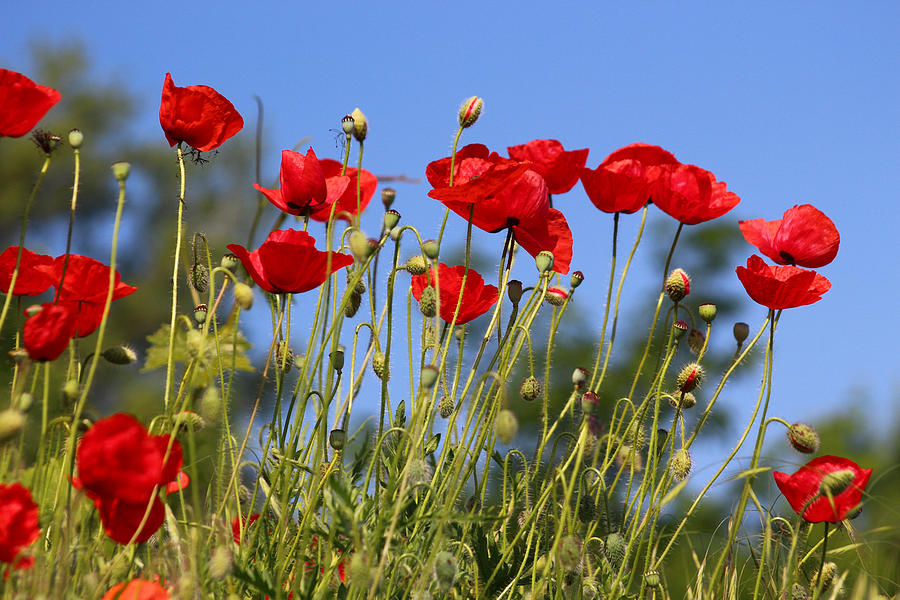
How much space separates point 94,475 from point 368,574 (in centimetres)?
42

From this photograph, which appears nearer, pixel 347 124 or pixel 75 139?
pixel 75 139

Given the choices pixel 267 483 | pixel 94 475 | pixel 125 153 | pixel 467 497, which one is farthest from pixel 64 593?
pixel 125 153

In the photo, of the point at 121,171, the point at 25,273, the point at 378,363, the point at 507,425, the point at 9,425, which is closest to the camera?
the point at 9,425

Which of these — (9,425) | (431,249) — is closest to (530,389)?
(431,249)

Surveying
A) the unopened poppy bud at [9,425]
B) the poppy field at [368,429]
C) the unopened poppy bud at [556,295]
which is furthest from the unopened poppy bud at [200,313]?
the unopened poppy bud at [556,295]

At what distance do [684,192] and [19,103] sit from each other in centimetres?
145

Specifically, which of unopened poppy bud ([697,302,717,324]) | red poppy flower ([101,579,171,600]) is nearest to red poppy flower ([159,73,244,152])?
red poppy flower ([101,579,171,600])

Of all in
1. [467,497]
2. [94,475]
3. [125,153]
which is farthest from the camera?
[125,153]

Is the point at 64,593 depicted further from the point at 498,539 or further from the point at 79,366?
the point at 498,539

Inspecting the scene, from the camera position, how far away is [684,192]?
84.4 inches

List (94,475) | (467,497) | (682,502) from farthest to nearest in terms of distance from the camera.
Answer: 1. (682,502)
2. (467,497)
3. (94,475)

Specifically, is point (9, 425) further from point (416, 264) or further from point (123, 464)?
point (416, 264)

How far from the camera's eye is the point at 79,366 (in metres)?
1.80

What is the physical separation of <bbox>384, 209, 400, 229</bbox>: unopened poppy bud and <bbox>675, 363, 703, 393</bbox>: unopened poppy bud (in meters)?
0.72
